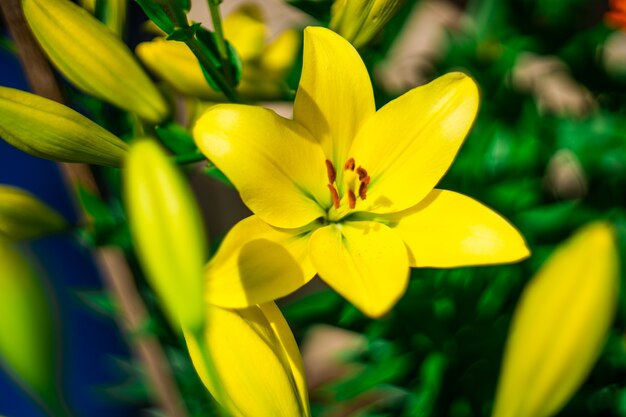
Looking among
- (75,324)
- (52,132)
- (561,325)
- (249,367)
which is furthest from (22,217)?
(75,324)

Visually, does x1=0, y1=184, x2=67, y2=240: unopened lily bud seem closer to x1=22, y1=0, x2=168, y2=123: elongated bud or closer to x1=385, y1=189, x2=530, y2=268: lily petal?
x1=22, y1=0, x2=168, y2=123: elongated bud

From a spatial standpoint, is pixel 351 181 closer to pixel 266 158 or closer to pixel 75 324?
pixel 266 158

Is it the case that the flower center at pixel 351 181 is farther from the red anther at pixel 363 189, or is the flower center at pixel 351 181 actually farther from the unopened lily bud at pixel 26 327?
the unopened lily bud at pixel 26 327

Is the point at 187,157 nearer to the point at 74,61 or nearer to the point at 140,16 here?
the point at 74,61

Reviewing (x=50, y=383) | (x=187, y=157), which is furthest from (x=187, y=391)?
(x=50, y=383)

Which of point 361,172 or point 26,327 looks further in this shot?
point 361,172

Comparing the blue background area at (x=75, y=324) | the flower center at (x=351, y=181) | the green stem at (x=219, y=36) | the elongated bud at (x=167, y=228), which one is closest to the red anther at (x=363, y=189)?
the flower center at (x=351, y=181)

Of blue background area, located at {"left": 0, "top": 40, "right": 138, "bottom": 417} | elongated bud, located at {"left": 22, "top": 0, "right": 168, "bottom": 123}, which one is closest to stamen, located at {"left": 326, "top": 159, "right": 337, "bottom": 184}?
elongated bud, located at {"left": 22, "top": 0, "right": 168, "bottom": 123}
